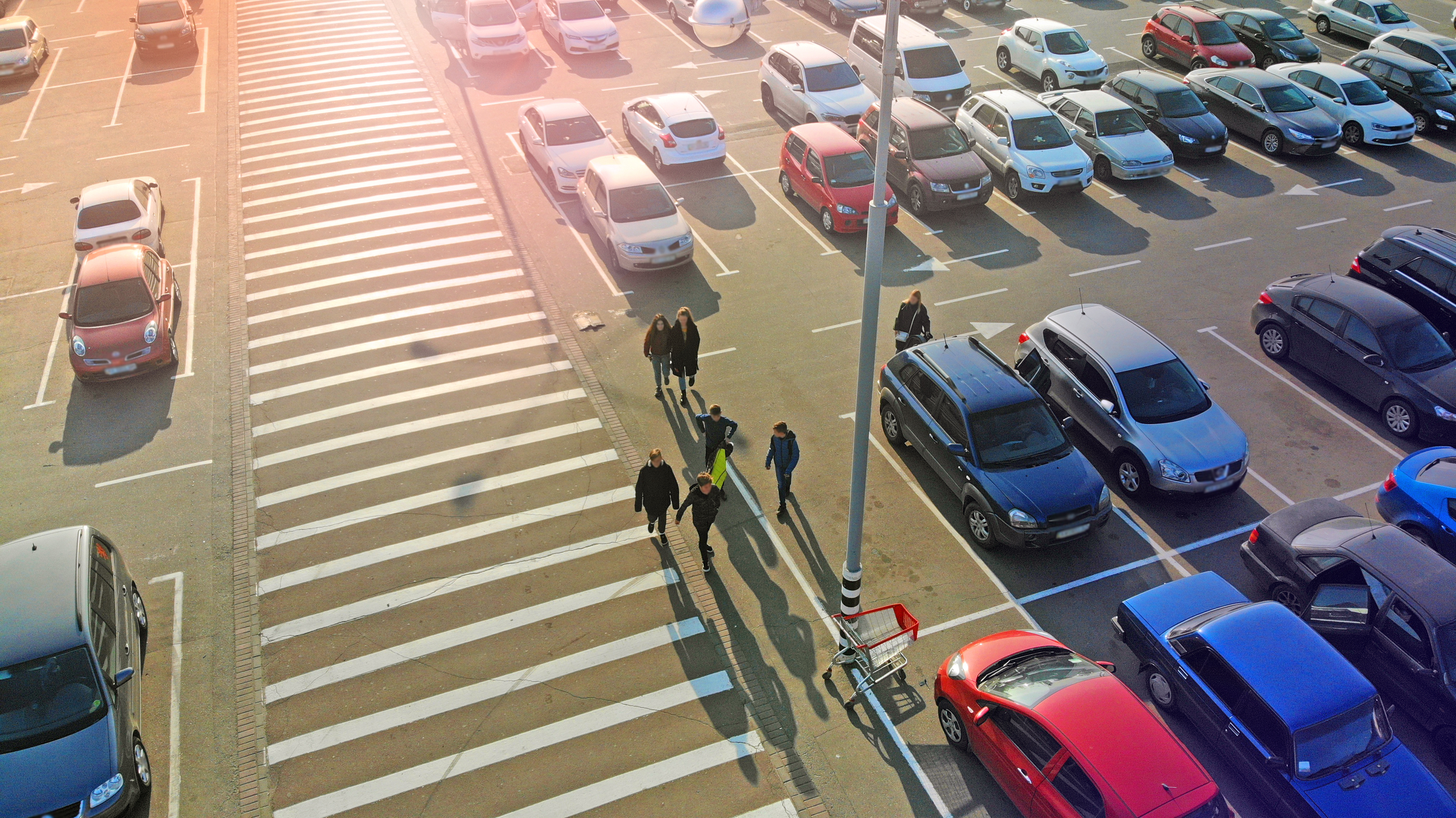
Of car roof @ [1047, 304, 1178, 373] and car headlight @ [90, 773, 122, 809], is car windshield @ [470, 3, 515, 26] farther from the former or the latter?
car headlight @ [90, 773, 122, 809]

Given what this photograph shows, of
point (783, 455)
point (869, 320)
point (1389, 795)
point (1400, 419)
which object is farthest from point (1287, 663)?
point (1400, 419)

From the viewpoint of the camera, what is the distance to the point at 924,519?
13141mm

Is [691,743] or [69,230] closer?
[691,743]

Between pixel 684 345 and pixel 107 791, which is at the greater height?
pixel 684 345

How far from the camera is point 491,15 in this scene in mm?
28406

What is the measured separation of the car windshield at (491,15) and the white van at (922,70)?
11.2 metres

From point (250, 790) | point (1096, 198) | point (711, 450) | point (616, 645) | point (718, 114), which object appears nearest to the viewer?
point (250, 790)

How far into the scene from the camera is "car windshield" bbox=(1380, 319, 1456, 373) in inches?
573

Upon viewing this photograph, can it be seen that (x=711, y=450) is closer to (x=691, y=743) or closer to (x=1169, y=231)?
(x=691, y=743)

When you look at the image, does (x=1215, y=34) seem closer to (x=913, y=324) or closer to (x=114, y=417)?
(x=913, y=324)

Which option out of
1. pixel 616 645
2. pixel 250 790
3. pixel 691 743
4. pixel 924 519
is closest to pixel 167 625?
pixel 250 790

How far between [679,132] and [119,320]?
41.6 feet

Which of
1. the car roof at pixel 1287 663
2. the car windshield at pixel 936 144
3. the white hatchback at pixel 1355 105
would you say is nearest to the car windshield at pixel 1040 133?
the car windshield at pixel 936 144

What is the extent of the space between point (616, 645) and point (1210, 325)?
13.1 metres
